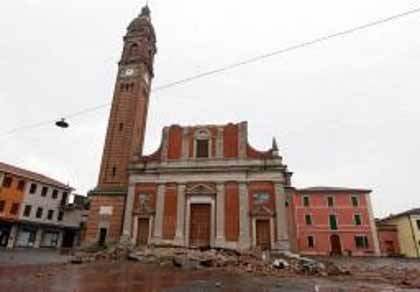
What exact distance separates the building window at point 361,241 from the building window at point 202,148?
24.2 meters

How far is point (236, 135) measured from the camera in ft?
80.9

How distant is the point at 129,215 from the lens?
922 inches

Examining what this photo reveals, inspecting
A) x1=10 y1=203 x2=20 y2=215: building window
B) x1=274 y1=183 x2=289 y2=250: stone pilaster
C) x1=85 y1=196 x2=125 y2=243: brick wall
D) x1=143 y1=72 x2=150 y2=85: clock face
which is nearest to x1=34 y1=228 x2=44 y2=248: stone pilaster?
x1=10 y1=203 x2=20 y2=215: building window

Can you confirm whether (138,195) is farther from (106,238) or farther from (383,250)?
(383,250)

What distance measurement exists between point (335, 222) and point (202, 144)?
23.1 meters

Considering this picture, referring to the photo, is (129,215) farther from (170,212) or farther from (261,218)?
(261,218)

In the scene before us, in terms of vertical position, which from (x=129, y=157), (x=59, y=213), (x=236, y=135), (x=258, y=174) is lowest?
(x=59, y=213)

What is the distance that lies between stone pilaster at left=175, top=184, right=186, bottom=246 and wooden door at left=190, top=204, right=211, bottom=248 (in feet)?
2.39

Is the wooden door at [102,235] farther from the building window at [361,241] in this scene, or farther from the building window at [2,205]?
the building window at [361,241]

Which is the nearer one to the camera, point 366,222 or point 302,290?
point 302,290

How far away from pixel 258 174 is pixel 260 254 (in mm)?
6335

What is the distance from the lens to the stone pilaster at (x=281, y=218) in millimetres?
20484

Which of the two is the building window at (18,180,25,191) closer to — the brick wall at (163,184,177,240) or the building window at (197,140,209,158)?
the brick wall at (163,184,177,240)

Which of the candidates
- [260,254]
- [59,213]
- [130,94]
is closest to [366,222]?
[260,254]
